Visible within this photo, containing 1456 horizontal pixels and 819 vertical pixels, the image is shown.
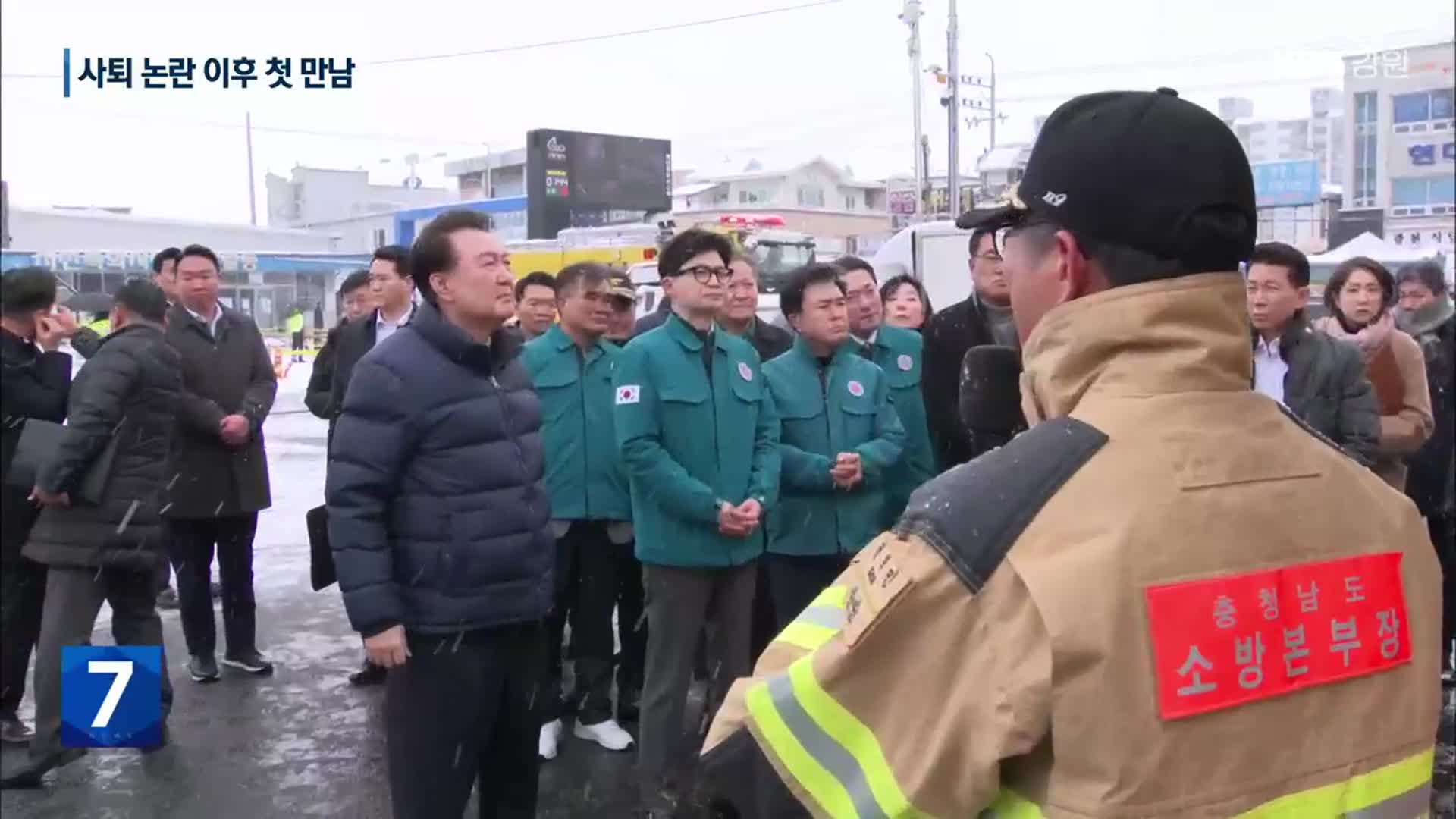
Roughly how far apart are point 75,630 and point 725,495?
2.43 meters

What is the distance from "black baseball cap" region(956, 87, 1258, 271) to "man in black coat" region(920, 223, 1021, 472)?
2828 millimetres

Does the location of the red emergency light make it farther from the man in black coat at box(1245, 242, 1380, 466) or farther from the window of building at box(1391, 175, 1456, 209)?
the man in black coat at box(1245, 242, 1380, 466)

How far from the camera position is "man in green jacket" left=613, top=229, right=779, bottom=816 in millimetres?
4004

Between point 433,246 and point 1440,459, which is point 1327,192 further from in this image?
point 433,246

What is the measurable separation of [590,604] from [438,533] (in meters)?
1.94

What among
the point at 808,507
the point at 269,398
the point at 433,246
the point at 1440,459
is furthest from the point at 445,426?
the point at 1440,459

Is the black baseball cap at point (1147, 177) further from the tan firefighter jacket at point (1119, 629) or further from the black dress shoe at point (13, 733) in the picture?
the black dress shoe at point (13, 733)

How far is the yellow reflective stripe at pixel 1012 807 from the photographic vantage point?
3.72ft

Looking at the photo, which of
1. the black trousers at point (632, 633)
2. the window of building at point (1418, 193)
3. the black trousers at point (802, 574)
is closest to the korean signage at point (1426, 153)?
the window of building at point (1418, 193)

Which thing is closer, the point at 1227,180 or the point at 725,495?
the point at 1227,180

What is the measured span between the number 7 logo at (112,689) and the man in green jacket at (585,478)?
5.21 ft

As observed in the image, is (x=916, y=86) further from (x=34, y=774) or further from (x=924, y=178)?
(x=34, y=774)

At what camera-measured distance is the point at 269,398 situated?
19.0 ft

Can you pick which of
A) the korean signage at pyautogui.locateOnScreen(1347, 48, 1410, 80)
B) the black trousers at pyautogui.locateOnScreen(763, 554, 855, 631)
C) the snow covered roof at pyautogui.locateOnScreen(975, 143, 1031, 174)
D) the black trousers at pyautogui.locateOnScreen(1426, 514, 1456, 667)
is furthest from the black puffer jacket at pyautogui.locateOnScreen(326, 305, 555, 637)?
the snow covered roof at pyautogui.locateOnScreen(975, 143, 1031, 174)
